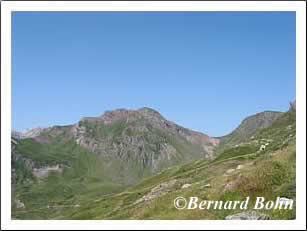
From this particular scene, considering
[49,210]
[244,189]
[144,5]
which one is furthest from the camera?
[49,210]

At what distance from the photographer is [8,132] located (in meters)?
16.6

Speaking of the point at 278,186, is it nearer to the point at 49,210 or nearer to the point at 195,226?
the point at 195,226

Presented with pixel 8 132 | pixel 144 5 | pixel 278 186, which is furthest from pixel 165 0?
pixel 278 186

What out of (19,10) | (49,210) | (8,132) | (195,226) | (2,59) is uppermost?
(19,10)

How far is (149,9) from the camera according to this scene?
662 inches

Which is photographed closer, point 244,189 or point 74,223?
point 74,223

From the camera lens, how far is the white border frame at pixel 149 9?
52.6 feet

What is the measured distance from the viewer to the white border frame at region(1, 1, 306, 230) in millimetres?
16031

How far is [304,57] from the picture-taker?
16.8m

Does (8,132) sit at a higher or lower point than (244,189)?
higher

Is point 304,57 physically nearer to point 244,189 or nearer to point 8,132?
point 244,189

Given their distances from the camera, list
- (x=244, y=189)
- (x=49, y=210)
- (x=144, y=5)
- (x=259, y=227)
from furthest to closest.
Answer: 1. (x=49, y=210)
2. (x=244, y=189)
3. (x=144, y=5)
4. (x=259, y=227)

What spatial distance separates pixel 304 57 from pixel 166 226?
8.28 meters

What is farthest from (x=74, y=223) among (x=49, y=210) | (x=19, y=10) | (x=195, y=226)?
(x=49, y=210)
